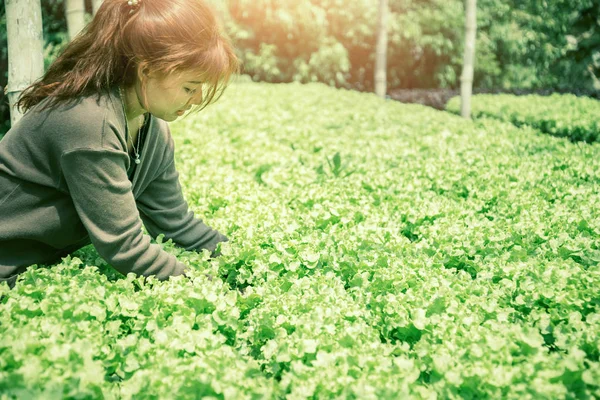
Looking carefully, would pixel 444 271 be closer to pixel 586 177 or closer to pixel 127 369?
pixel 127 369

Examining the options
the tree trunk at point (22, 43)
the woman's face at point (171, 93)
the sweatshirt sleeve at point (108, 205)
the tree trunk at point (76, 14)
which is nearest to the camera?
the sweatshirt sleeve at point (108, 205)

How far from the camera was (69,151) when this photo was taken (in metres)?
2.30

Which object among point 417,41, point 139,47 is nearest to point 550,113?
point 139,47

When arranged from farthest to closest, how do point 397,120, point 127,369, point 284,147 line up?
point 397,120 → point 284,147 → point 127,369

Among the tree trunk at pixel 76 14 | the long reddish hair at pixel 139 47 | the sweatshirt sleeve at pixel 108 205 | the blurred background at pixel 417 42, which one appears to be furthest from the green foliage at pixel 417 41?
the sweatshirt sleeve at pixel 108 205

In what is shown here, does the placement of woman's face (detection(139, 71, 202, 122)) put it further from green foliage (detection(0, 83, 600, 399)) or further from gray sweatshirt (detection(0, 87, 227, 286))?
green foliage (detection(0, 83, 600, 399))

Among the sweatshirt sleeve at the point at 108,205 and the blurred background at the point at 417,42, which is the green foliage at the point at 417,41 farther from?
the sweatshirt sleeve at the point at 108,205

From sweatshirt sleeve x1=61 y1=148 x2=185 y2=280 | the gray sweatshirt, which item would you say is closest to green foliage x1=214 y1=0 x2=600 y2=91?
the gray sweatshirt

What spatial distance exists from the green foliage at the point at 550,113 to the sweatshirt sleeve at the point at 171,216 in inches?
258

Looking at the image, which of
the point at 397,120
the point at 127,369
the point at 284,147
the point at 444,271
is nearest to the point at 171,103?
the point at 127,369

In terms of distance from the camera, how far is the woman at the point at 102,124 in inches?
92.9

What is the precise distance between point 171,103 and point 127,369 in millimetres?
1222

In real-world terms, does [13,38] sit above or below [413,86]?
above

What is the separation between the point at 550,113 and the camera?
10641mm
